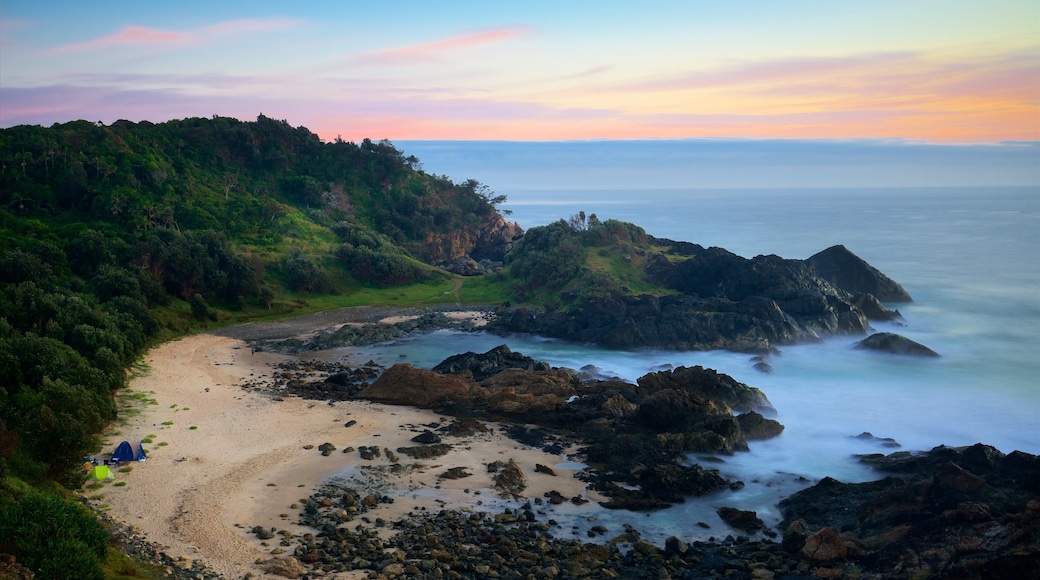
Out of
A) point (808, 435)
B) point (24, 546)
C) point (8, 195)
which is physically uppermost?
point (8, 195)

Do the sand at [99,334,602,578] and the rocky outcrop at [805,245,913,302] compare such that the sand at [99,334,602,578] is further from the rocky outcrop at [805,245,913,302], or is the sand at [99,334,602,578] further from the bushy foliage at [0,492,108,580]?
the rocky outcrop at [805,245,913,302]

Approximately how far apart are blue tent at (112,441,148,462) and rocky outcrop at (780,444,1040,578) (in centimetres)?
2566

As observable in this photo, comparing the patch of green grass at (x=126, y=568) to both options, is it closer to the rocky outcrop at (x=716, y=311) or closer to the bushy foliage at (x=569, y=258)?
the rocky outcrop at (x=716, y=311)

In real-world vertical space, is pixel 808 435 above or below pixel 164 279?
below

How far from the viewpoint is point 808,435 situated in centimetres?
3897

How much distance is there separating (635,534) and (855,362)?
34.9 metres

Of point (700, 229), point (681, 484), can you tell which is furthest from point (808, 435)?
point (700, 229)

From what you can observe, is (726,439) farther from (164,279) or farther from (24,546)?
(164,279)

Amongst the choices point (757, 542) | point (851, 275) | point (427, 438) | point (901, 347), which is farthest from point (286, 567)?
point (851, 275)

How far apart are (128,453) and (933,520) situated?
Answer: 30.5m

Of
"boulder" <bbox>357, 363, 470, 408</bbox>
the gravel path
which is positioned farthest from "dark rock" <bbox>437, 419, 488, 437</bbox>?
the gravel path

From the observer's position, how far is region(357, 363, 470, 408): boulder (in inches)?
1655

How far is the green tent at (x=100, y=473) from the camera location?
28812 mm

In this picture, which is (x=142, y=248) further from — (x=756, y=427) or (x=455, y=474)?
(x=756, y=427)
